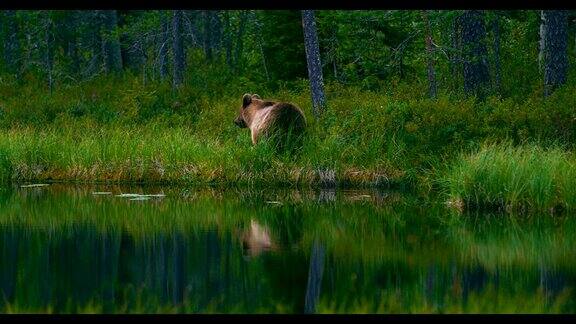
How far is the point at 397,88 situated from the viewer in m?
25.3

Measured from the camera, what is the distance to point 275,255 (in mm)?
12156

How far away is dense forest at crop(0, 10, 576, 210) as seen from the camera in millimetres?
19359

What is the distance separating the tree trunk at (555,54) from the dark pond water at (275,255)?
5772mm

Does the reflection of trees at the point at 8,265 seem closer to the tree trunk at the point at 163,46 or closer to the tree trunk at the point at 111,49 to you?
the tree trunk at the point at 163,46

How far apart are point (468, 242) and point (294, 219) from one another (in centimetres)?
304

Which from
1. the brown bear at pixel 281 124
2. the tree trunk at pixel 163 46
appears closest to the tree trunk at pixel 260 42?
the tree trunk at pixel 163 46

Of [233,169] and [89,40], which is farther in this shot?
[89,40]

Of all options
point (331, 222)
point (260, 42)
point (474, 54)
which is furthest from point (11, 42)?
point (331, 222)

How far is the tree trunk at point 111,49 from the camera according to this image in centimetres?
3484

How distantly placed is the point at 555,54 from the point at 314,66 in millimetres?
5133

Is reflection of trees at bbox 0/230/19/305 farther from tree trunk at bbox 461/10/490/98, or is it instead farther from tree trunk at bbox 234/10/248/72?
tree trunk at bbox 234/10/248/72

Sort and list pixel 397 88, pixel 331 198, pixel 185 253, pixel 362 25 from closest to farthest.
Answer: pixel 185 253, pixel 331 198, pixel 397 88, pixel 362 25
